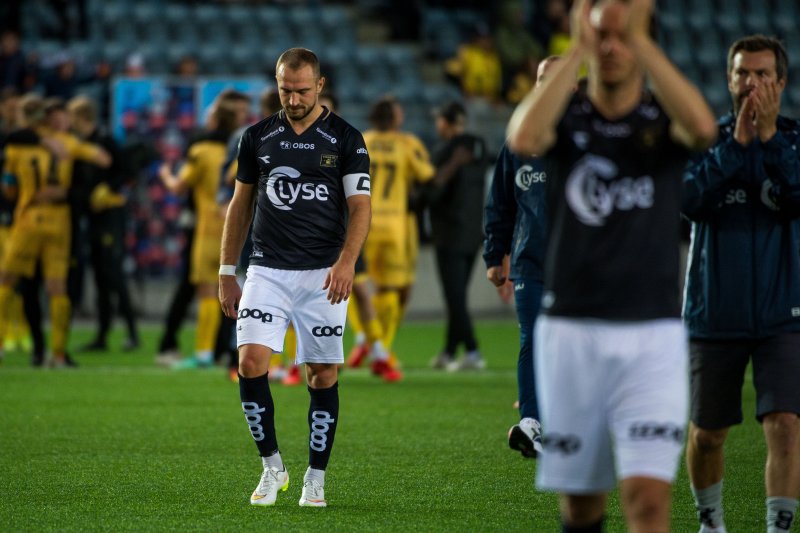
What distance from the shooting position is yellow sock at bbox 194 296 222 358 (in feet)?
41.8

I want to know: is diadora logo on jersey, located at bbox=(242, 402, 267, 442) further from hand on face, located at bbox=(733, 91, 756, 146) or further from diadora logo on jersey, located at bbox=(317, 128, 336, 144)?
hand on face, located at bbox=(733, 91, 756, 146)

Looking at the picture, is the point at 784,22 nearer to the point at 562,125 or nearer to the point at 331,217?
the point at 331,217

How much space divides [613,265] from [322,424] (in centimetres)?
276

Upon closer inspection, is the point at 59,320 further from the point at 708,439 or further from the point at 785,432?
the point at 785,432

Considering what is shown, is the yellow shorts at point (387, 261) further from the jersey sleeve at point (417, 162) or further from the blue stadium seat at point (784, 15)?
the blue stadium seat at point (784, 15)

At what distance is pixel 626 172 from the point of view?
13.7 feet

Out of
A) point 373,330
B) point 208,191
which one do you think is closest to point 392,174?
point 373,330

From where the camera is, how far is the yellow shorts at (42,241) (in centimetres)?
1296

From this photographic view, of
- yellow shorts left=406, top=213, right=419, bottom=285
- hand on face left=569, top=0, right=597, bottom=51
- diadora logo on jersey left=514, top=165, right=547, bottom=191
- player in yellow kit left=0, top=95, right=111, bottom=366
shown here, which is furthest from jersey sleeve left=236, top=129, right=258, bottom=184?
player in yellow kit left=0, top=95, right=111, bottom=366

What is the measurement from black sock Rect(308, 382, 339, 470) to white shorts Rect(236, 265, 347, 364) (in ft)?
0.57

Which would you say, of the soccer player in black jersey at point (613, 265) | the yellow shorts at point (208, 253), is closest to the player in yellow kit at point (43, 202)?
the yellow shorts at point (208, 253)

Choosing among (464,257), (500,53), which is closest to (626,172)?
(464,257)

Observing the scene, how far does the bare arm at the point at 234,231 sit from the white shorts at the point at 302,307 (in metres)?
0.09

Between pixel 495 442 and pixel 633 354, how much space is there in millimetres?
4566
